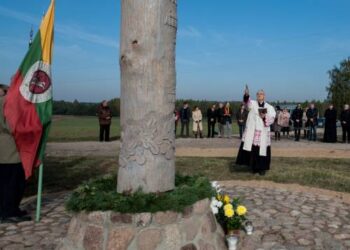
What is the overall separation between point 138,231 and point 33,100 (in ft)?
8.96

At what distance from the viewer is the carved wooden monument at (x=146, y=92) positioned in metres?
4.30

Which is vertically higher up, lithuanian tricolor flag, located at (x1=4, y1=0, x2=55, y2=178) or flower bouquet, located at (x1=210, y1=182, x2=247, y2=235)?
lithuanian tricolor flag, located at (x1=4, y1=0, x2=55, y2=178)

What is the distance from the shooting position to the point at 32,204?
6996 millimetres

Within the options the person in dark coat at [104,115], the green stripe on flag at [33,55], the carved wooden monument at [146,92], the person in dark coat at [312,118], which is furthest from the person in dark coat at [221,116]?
the carved wooden monument at [146,92]

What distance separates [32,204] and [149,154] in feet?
11.4

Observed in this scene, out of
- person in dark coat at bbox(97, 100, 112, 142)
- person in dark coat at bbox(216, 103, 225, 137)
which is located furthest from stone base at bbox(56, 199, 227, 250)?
person in dark coat at bbox(216, 103, 225, 137)

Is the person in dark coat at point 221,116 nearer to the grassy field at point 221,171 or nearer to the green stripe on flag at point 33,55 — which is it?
the grassy field at point 221,171

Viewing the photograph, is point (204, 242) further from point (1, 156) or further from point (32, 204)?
point (32, 204)

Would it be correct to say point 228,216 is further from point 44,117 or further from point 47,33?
point 47,33

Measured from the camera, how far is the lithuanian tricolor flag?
570cm

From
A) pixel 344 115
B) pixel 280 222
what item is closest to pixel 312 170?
pixel 280 222

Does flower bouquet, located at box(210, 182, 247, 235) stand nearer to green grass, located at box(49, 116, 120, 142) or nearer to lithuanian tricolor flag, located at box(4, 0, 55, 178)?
lithuanian tricolor flag, located at box(4, 0, 55, 178)

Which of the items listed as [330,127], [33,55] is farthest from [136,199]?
[330,127]

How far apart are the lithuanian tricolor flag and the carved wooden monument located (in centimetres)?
192
